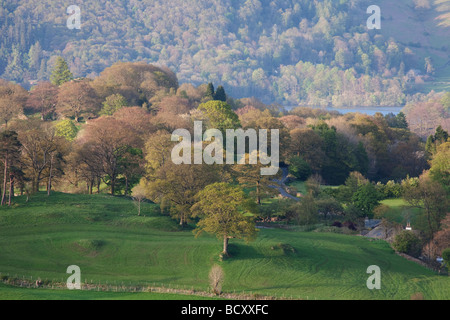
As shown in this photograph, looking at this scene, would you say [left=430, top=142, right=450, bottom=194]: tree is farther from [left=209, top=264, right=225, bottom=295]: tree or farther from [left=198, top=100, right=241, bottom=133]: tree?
[left=209, top=264, right=225, bottom=295]: tree

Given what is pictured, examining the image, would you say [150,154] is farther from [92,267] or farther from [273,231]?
[92,267]

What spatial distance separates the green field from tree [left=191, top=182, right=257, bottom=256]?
1.75 meters

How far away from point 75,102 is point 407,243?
71.2m

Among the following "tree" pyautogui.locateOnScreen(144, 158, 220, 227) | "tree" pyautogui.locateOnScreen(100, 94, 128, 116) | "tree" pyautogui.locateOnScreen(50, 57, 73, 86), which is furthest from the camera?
"tree" pyautogui.locateOnScreen(50, 57, 73, 86)

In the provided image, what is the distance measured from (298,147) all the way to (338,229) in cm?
3572

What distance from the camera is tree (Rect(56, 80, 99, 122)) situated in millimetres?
106375

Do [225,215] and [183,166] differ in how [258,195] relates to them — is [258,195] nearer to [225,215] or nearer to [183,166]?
[183,166]

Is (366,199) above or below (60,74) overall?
below

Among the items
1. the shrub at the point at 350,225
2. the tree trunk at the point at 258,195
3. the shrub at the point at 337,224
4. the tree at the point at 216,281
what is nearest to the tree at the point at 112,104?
the tree trunk at the point at 258,195

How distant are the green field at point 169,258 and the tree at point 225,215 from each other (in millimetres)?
1754

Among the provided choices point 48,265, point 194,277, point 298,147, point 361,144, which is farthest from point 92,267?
point 361,144

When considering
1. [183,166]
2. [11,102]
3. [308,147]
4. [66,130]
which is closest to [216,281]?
[183,166]

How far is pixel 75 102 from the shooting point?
10650 centimetres

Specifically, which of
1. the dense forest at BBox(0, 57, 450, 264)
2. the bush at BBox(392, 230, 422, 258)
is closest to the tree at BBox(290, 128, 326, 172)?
the dense forest at BBox(0, 57, 450, 264)
